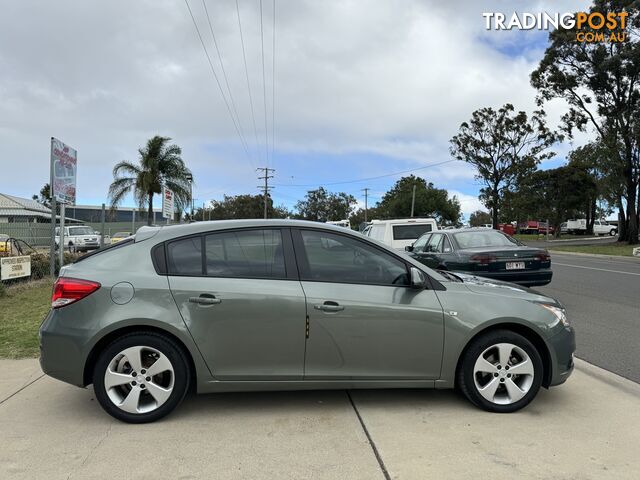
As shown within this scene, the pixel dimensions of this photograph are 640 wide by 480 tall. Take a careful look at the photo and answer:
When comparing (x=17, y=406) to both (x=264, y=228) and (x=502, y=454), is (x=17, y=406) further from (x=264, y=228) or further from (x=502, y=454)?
(x=502, y=454)

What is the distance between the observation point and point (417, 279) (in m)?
3.97

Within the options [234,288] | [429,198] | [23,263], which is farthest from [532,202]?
[234,288]

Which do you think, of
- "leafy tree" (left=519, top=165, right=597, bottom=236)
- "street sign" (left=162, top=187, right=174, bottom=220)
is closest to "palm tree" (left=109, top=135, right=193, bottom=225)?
"street sign" (left=162, top=187, right=174, bottom=220)

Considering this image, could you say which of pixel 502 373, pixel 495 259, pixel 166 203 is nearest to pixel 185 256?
pixel 502 373

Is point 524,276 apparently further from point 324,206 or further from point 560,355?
point 324,206

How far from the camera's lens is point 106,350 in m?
3.82

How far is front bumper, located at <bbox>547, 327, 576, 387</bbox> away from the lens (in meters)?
4.09

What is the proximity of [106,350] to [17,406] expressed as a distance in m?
1.13

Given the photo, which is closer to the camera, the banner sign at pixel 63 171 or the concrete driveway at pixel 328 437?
the concrete driveway at pixel 328 437

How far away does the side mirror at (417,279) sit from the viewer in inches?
156

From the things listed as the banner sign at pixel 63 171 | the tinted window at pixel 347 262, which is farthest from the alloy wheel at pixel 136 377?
the banner sign at pixel 63 171

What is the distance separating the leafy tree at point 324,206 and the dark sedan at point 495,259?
103615 mm

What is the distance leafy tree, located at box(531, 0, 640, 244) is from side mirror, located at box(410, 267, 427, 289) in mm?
33637

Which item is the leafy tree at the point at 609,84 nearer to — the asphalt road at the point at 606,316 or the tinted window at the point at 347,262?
the asphalt road at the point at 606,316
